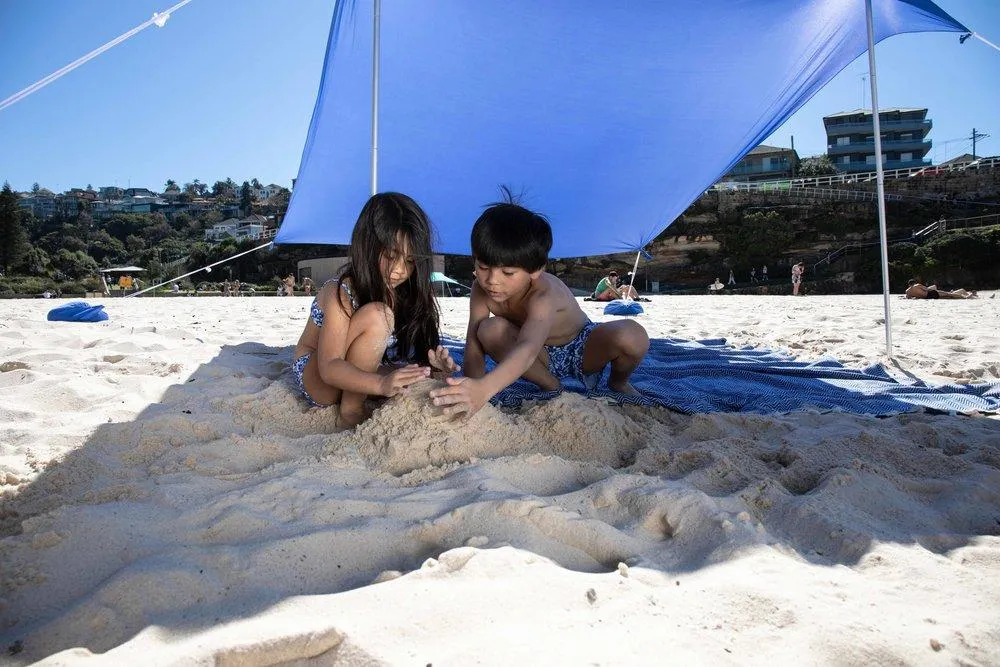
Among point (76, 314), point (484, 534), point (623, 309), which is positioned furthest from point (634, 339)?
point (623, 309)

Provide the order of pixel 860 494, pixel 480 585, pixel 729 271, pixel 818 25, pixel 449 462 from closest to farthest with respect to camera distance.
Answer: pixel 480 585, pixel 860 494, pixel 449 462, pixel 818 25, pixel 729 271

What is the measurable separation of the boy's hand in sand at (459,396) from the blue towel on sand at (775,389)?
432mm

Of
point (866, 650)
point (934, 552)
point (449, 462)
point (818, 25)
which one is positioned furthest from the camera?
point (818, 25)

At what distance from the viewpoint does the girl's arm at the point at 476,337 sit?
2.03 meters

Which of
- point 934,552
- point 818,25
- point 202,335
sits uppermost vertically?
point 818,25

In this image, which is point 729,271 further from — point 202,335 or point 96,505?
point 96,505

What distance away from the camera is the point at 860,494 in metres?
1.19

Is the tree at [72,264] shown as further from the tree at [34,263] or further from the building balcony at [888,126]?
the building balcony at [888,126]

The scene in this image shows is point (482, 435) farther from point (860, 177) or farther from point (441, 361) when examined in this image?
point (860, 177)

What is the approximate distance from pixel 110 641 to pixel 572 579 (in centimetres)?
59

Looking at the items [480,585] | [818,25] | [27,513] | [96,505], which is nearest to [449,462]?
[480,585]

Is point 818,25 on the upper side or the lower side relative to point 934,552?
upper

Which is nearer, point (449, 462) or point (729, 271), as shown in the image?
point (449, 462)

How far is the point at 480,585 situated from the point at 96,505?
76 centimetres
